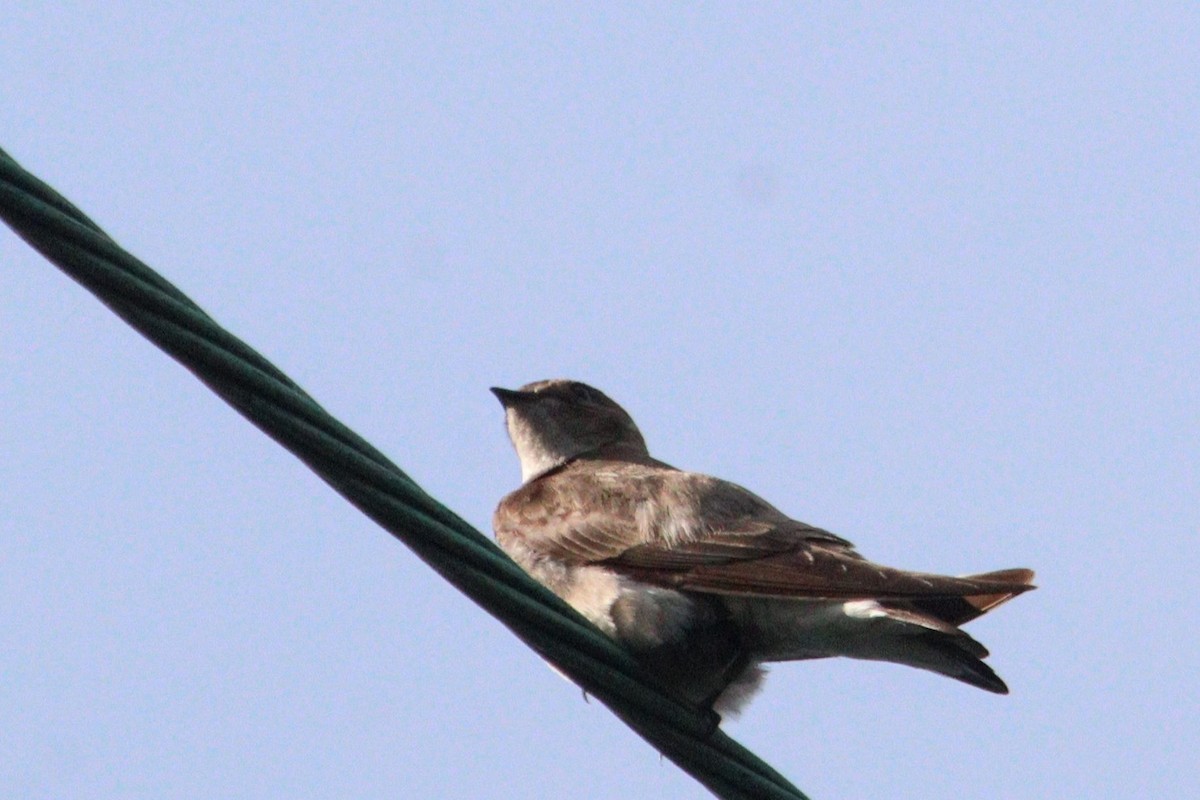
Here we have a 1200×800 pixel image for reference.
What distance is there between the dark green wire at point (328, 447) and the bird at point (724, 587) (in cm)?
130

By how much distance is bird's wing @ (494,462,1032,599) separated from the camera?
243 inches

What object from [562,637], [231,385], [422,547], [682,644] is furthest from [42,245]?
[682,644]

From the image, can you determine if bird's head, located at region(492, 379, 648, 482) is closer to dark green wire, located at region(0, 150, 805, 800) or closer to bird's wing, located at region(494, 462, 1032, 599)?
bird's wing, located at region(494, 462, 1032, 599)

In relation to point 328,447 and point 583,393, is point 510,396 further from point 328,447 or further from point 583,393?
point 328,447

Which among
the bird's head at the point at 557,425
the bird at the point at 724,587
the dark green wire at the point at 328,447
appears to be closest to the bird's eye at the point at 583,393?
the bird's head at the point at 557,425

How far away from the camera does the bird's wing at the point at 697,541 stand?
20.2 ft

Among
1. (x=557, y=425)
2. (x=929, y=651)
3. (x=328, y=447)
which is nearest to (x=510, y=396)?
(x=557, y=425)

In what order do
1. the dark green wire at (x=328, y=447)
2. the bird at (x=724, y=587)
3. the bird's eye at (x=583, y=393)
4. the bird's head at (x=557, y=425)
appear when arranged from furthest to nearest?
the bird's eye at (x=583, y=393) < the bird's head at (x=557, y=425) < the bird at (x=724, y=587) < the dark green wire at (x=328, y=447)

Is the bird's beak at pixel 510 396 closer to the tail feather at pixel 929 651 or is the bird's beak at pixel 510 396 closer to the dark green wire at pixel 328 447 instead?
the tail feather at pixel 929 651

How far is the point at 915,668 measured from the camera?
6.55 m

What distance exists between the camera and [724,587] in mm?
6492

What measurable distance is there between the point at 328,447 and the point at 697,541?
307 centimetres

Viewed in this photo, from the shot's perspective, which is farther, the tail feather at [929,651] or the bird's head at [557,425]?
the bird's head at [557,425]

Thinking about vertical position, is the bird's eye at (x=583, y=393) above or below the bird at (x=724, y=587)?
above
